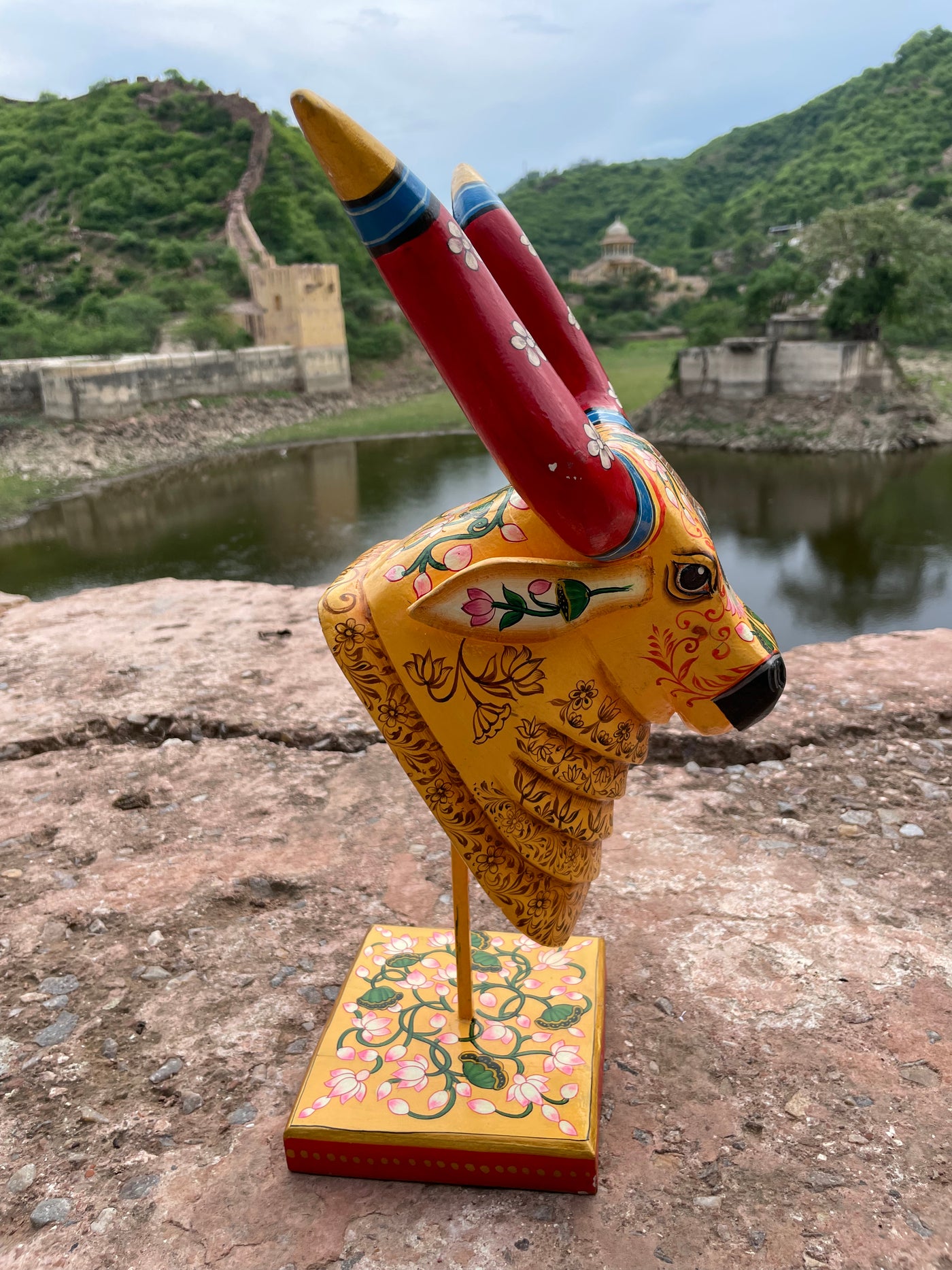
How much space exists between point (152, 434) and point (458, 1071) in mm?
19038

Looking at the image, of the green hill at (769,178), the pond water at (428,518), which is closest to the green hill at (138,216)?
the pond water at (428,518)

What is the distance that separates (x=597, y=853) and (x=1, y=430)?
18.3 metres

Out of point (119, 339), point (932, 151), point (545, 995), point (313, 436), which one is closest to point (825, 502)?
point (313, 436)

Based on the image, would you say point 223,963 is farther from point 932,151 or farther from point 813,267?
point 932,151

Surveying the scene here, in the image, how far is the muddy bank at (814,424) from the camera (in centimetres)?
1938

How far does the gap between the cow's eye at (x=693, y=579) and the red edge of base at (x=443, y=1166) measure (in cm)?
134

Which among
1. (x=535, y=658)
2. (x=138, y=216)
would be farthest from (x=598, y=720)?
(x=138, y=216)

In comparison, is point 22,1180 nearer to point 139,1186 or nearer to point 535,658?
point 139,1186

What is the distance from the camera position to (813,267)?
2128 cm

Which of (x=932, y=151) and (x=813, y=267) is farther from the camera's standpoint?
(x=932, y=151)

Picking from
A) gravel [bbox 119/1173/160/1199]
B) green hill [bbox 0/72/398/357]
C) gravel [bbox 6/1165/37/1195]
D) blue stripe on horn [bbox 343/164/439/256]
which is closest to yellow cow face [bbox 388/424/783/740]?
blue stripe on horn [bbox 343/164/439/256]

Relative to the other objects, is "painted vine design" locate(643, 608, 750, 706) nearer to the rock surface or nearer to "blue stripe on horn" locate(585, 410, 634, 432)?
"blue stripe on horn" locate(585, 410, 634, 432)

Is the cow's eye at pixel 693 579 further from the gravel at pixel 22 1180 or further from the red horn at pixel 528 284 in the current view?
the gravel at pixel 22 1180

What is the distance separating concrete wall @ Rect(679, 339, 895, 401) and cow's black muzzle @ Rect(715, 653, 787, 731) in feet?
68.1
